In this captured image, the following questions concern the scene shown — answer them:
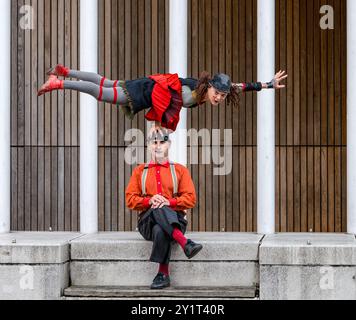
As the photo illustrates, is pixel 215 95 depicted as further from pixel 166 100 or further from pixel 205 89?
pixel 166 100

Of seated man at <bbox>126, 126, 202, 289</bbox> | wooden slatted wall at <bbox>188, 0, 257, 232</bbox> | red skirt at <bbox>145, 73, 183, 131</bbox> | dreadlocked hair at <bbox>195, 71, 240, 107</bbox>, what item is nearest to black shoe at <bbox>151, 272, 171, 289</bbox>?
seated man at <bbox>126, 126, 202, 289</bbox>

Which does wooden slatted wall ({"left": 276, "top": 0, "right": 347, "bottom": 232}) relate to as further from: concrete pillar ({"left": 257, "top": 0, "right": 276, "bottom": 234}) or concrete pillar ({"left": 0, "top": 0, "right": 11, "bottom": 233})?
concrete pillar ({"left": 0, "top": 0, "right": 11, "bottom": 233})

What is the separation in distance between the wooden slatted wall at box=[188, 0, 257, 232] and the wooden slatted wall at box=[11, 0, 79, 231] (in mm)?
1644

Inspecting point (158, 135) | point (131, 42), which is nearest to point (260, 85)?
point (158, 135)

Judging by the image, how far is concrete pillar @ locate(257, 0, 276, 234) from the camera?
1057cm

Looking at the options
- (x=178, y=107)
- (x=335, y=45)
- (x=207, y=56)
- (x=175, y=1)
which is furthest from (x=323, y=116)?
(x=178, y=107)

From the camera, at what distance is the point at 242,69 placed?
38.4 feet

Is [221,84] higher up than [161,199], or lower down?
higher up

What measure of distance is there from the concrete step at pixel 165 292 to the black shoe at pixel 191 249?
43 cm

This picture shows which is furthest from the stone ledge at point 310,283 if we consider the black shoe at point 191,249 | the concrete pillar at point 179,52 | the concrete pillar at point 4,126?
the concrete pillar at point 4,126

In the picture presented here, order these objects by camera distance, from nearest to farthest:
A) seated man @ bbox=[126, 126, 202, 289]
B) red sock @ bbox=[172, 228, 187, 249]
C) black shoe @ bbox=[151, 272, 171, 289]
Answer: red sock @ bbox=[172, 228, 187, 249], seated man @ bbox=[126, 126, 202, 289], black shoe @ bbox=[151, 272, 171, 289]

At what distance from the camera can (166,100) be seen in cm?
885

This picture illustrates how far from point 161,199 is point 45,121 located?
363 cm
